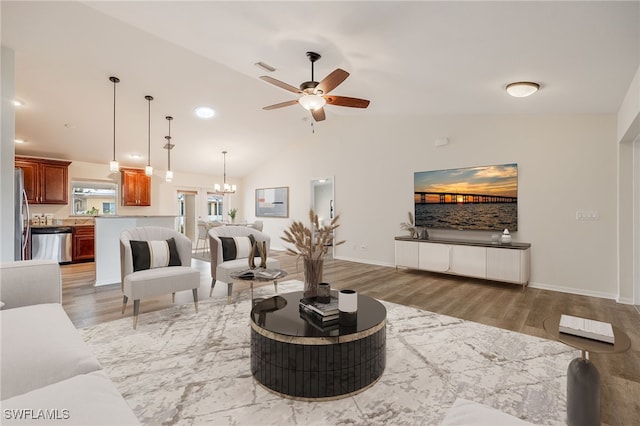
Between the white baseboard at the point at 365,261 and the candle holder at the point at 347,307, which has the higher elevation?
the candle holder at the point at 347,307

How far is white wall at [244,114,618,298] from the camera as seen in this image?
4102 millimetres

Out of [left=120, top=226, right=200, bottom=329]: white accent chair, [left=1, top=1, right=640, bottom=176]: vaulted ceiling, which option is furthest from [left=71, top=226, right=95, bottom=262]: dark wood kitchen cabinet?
[left=120, top=226, right=200, bottom=329]: white accent chair

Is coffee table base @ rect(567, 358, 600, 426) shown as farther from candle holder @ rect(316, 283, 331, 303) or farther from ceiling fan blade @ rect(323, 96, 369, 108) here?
ceiling fan blade @ rect(323, 96, 369, 108)

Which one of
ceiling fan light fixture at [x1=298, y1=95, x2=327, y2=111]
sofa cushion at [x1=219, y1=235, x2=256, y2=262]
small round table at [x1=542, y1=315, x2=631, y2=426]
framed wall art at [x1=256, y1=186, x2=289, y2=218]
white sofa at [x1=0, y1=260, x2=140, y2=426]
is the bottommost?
small round table at [x1=542, y1=315, x2=631, y2=426]

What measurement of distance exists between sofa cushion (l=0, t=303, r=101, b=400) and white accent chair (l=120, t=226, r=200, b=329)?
4.25 ft

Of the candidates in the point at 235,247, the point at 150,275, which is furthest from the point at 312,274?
the point at 235,247

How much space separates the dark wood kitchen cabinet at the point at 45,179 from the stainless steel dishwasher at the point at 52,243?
72 cm

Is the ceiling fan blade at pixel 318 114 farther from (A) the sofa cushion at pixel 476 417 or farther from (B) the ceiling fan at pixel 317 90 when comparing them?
(A) the sofa cushion at pixel 476 417

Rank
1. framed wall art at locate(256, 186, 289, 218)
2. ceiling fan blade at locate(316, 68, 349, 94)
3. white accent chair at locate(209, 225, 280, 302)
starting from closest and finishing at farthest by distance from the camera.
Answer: ceiling fan blade at locate(316, 68, 349, 94)
white accent chair at locate(209, 225, 280, 302)
framed wall art at locate(256, 186, 289, 218)

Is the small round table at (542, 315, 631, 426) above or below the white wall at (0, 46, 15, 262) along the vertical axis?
below

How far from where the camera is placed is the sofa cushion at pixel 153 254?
3254mm

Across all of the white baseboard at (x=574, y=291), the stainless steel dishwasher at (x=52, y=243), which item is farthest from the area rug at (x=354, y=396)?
the stainless steel dishwasher at (x=52, y=243)

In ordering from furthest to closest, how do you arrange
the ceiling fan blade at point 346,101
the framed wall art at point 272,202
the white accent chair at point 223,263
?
the framed wall art at point 272,202, the white accent chair at point 223,263, the ceiling fan blade at point 346,101

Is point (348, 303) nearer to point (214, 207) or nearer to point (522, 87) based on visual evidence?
point (522, 87)
